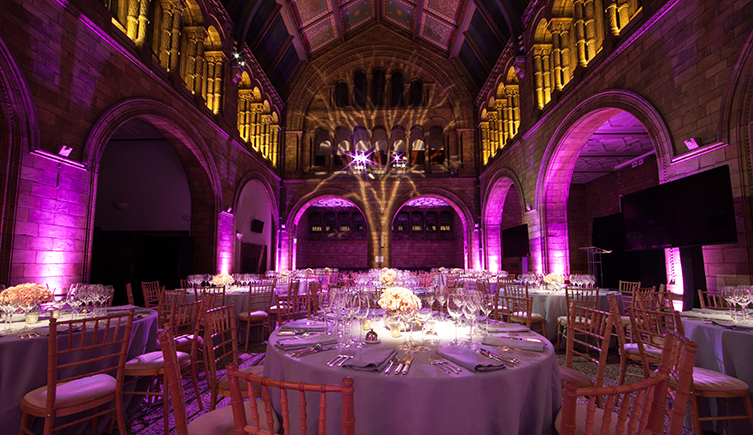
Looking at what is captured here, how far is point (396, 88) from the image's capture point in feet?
50.2

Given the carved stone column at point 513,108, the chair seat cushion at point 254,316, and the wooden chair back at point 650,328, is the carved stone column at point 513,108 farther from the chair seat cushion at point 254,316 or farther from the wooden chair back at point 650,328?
the chair seat cushion at point 254,316

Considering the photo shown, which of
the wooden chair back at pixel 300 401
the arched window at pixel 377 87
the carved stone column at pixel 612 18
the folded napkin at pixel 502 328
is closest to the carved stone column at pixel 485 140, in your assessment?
the arched window at pixel 377 87

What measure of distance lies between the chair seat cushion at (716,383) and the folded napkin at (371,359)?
7.20ft

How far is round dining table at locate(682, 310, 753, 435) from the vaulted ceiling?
9.17 m

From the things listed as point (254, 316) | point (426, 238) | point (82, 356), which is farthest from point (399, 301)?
point (426, 238)

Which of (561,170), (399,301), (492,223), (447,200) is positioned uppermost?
(447,200)

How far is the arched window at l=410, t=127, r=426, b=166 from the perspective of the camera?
15293 millimetres

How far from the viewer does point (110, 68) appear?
19.1 feet

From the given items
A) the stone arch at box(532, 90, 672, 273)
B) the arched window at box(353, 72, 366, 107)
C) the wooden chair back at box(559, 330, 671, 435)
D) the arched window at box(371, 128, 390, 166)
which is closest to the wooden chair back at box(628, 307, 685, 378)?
the wooden chair back at box(559, 330, 671, 435)

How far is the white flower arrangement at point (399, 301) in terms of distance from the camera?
2.23 metres

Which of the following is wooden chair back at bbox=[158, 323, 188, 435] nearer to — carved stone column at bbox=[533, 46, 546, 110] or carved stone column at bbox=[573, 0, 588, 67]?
carved stone column at bbox=[573, 0, 588, 67]

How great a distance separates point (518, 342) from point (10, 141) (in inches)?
233

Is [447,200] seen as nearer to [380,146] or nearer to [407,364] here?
[380,146]

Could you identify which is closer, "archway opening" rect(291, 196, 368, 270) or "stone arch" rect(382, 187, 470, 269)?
"stone arch" rect(382, 187, 470, 269)
